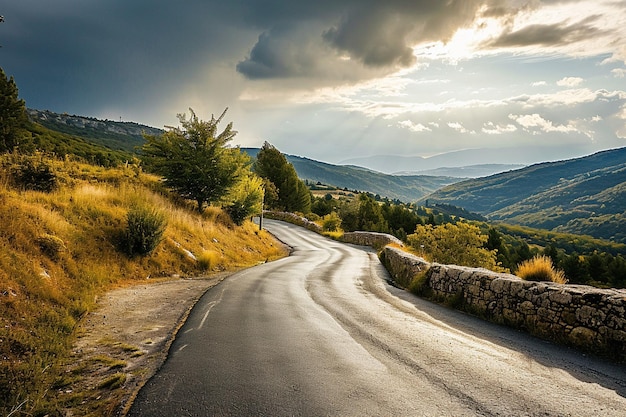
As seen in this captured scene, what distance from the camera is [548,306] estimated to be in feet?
24.4

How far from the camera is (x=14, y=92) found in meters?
53.5

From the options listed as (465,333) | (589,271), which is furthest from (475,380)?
(589,271)

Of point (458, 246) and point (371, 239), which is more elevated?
point (458, 246)

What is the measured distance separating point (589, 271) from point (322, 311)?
98.0 metres

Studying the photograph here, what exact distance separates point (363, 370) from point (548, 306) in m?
4.90

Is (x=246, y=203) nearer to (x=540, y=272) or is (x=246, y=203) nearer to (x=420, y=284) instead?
(x=420, y=284)

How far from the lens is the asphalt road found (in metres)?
4.00

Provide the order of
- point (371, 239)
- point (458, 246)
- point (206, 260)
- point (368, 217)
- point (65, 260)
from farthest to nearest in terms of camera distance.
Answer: point (368, 217)
point (371, 239)
point (458, 246)
point (206, 260)
point (65, 260)

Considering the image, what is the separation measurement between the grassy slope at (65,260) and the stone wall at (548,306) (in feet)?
27.6

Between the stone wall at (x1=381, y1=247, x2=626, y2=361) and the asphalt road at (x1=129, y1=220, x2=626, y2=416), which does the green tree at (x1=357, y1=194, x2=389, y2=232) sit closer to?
the stone wall at (x1=381, y1=247, x2=626, y2=361)

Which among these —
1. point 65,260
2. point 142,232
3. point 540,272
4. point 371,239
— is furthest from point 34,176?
point 371,239

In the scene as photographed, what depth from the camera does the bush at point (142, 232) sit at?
41.5ft

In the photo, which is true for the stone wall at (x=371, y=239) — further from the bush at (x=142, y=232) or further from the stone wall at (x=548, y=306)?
the bush at (x=142, y=232)

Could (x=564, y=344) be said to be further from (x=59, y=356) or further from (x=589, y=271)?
(x=589, y=271)
